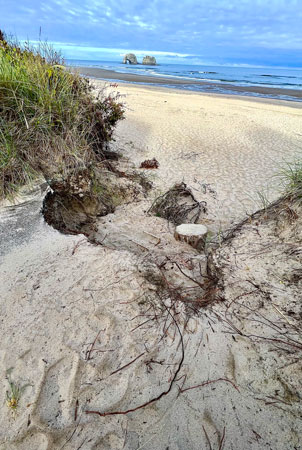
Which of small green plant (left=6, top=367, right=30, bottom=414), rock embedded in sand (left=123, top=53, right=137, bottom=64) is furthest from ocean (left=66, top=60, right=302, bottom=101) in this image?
rock embedded in sand (left=123, top=53, right=137, bottom=64)

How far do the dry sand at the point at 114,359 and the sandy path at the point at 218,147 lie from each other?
2325 mm

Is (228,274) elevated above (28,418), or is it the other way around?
(228,274)

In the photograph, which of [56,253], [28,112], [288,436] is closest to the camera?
[288,436]

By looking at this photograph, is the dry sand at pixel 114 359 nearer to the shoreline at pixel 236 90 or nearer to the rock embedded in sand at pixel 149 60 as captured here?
the shoreline at pixel 236 90

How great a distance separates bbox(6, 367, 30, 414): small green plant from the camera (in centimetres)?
174

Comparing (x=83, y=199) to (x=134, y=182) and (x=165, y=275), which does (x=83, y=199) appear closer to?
(x=134, y=182)

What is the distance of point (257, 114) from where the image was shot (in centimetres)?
1231

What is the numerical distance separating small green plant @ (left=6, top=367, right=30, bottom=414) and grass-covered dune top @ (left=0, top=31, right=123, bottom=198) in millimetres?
2464

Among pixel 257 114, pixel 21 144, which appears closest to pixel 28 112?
pixel 21 144

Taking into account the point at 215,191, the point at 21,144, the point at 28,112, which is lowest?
the point at 215,191

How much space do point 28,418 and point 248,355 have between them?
151 cm

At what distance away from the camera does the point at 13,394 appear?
69.6 inches

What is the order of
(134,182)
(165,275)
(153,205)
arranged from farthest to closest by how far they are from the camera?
(134,182) → (153,205) → (165,275)

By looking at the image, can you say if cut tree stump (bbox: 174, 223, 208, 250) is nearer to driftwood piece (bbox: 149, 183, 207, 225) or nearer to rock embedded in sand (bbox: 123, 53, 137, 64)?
driftwood piece (bbox: 149, 183, 207, 225)
